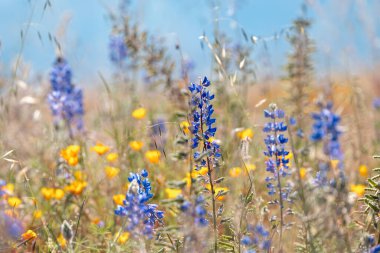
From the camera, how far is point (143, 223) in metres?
1.75

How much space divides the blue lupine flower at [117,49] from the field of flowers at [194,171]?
0.02 m

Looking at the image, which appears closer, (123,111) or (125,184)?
(125,184)

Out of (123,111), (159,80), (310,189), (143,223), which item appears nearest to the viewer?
(310,189)

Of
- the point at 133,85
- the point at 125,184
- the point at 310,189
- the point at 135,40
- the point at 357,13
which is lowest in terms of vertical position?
the point at 125,184

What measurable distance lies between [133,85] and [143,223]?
310cm


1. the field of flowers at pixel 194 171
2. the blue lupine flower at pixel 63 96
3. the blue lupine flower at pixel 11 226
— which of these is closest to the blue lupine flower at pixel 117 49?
the field of flowers at pixel 194 171

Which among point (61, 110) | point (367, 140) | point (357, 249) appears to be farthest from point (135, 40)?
point (357, 249)

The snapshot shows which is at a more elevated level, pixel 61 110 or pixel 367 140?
pixel 61 110

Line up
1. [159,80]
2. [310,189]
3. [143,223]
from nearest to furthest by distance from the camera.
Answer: [310,189], [143,223], [159,80]

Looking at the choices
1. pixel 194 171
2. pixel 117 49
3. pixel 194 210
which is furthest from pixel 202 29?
pixel 117 49

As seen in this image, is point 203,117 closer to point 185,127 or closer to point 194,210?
point 185,127

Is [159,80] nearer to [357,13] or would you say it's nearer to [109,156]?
[109,156]

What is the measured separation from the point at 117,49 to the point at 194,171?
349cm

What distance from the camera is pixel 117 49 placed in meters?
5.43
